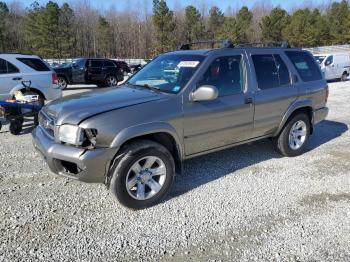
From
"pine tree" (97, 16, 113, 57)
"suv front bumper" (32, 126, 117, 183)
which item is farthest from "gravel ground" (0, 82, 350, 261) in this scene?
"pine tree" (97, 16, 113, 57)

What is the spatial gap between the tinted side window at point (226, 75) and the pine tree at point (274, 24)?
55.7m

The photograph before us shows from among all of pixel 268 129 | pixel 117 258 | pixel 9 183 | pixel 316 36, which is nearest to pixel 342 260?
pixel 117 258

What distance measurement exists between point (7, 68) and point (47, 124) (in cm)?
554

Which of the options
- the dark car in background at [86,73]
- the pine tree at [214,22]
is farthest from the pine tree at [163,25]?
the dark car in background at [86,73]

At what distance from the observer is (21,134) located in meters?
7.50

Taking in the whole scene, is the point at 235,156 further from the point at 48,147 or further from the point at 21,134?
the point at 21,134

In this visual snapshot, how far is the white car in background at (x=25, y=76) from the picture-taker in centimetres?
865

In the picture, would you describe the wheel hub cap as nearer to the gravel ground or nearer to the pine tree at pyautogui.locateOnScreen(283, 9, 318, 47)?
the gravel ground

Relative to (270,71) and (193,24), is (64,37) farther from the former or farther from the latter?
(270,71)

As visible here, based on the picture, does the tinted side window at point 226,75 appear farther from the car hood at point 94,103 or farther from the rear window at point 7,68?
the rear window at point 7,68

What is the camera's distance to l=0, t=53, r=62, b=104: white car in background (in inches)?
340

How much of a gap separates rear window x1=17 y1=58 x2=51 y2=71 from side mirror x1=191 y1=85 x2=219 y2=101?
6.34 metres

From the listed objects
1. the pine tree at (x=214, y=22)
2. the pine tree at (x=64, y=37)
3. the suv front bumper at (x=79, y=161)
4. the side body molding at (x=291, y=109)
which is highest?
the pine tree at (x=214, y=22)

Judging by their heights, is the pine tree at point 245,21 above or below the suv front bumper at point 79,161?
above
